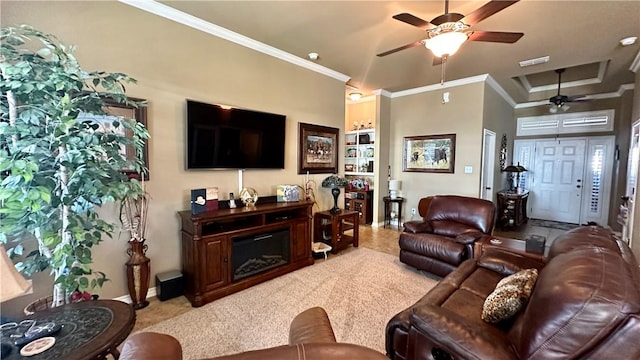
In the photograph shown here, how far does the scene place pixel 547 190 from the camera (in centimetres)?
660

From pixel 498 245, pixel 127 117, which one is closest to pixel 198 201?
pixel 127 117

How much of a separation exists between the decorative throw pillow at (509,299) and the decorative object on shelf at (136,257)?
2.80 meters

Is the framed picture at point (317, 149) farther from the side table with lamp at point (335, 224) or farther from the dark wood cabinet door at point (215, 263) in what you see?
the dark wood cabinet door at point (215, 263)

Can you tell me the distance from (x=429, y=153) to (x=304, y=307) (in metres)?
4.21

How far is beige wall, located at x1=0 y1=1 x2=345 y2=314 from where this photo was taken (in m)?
2.28

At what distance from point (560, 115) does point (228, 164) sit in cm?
771

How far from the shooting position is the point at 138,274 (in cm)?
246

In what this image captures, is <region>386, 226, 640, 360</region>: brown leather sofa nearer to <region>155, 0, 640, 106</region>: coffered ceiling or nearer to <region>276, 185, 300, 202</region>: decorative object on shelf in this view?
<region>276, 185, 300, 202</region>: decorative object on shelf

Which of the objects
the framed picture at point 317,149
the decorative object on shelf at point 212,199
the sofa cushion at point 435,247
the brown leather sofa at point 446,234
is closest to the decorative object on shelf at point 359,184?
the framed picture at point 317,149

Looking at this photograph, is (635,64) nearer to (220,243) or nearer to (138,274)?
(220,243)

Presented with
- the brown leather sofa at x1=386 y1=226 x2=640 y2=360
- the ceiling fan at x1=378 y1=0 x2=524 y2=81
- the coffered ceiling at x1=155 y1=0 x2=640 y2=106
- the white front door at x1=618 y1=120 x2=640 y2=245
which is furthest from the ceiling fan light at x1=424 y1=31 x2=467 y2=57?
the white front door at x1=618 y1=120 x2=640 y2=245

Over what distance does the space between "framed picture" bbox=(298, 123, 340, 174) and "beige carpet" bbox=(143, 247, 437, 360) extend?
1529mm

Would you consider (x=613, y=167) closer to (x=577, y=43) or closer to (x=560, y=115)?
(x=560, y=115)

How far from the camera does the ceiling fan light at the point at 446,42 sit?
2.33 meters
